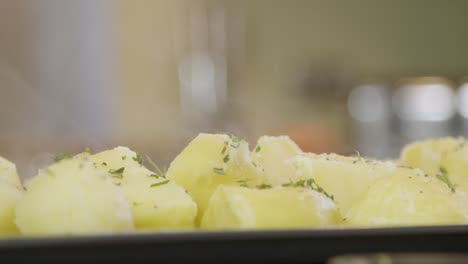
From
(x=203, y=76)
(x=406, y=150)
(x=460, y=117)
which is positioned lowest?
(x=460, y=117)

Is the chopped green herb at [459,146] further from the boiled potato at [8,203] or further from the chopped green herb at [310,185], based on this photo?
the boiled potato at [8,203]

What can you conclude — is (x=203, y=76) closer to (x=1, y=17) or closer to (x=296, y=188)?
(x=1, y=17)

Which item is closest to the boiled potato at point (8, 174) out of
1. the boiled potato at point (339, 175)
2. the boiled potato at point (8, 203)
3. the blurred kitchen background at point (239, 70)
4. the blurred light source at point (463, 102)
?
the boiled potato at point (8, 203)

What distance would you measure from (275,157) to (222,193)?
0.52ft

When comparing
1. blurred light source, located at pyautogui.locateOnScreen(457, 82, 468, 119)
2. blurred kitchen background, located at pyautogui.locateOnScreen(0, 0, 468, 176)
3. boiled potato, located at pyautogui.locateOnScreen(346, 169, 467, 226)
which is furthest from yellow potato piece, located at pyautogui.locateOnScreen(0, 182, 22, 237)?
blurred light source, located at pyautogui.locateOnScreen(457, 82, 468, 119)

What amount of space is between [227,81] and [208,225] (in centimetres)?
557

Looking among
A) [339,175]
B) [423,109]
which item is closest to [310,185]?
[339,175]

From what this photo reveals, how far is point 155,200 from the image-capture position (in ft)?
1.83

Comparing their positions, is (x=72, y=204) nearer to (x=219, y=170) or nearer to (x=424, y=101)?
(x=219, y=170)

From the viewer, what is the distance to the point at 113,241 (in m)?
0.42

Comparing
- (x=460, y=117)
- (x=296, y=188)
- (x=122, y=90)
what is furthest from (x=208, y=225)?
(x=460, y=117)

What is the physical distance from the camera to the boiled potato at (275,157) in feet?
2.21

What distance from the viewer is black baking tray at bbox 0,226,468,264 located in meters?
0.42

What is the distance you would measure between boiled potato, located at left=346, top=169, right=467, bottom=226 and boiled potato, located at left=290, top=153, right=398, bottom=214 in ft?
0.14
